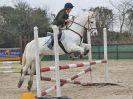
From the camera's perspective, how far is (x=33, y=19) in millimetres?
56031

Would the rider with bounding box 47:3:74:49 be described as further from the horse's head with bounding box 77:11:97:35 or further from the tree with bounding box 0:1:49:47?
the tree with bounding box 0:1:49:47

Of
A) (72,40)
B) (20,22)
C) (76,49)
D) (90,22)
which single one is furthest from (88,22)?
(20,22)

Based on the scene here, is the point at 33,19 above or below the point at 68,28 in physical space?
above

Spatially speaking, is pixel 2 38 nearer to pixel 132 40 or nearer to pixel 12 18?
pixel 12 18

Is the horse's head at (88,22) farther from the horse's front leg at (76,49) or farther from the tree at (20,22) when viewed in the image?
the tree at (20,22)

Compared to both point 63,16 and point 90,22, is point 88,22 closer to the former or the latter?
point 90,22

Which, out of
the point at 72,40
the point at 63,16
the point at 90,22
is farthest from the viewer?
the point at 90,22

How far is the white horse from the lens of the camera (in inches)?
432

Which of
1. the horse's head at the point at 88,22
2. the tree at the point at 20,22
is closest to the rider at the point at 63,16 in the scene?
the horse's head at the point at 88,22

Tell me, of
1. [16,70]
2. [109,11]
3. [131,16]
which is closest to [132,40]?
[131,16]

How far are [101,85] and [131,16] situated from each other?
3927 centimetres

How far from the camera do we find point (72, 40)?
11.1 m

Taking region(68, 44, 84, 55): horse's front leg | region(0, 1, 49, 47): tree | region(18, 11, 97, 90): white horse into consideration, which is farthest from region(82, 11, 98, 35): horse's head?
region(0, 1, 49, 47): tree

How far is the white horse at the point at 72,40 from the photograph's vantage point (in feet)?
36.0
